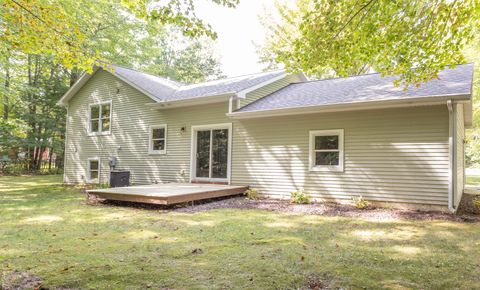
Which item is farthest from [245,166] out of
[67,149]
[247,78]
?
[67,149]

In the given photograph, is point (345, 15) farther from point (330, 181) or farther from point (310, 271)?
point (330, 181)

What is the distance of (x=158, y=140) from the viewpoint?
12.3 metres

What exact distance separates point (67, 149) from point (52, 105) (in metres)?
8.03

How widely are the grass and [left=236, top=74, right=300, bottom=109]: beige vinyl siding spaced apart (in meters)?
4.83

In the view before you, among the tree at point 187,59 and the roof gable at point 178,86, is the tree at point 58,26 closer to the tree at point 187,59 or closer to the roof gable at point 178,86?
the roof gable at point 178,86

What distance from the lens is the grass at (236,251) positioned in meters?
3.20

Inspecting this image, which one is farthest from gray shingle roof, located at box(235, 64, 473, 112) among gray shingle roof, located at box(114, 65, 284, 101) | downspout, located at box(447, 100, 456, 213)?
gray shingle roof, located at box(114, 65, 284, 101)

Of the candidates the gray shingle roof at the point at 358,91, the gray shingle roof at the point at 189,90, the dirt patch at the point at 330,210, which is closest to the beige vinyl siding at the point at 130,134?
the gray shingle roof at the point at 189,90

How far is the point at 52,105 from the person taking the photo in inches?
831

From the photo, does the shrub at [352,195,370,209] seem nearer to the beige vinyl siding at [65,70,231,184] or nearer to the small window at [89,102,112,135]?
the beige vinyl siding at [65,70,231,184]

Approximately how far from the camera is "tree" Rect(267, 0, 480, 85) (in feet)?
15.3

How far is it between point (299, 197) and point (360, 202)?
1.58 meters

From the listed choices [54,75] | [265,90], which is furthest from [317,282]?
[54,75]

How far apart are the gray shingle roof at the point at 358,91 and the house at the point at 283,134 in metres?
0.04
